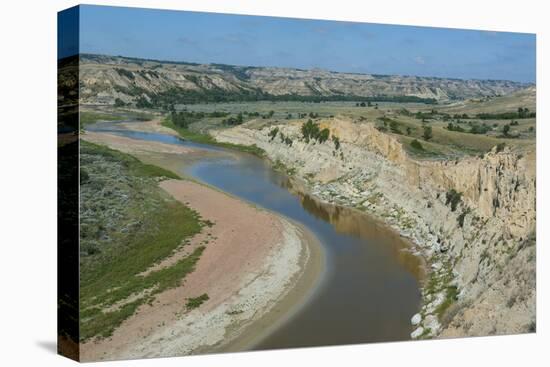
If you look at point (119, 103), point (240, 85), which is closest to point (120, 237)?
point (119, 103)

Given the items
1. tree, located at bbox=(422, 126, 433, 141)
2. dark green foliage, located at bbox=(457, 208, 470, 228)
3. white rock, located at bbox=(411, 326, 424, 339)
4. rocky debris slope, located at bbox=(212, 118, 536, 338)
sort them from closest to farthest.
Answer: white rock, located at bbox=(411, 326, 424, 339) → rocky debris slope, located at bbox=(212, 118, 536, 338) → dark green foliage, located at bbox=(457, 208, 470, 228) → tree, located at bbox=(422, 126, 433, 141)

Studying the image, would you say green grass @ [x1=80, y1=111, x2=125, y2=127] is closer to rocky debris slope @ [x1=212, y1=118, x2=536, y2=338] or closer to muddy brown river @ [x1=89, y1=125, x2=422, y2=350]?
muddy brown river @ [x1=89, y1=125, x2=422, y2=350]

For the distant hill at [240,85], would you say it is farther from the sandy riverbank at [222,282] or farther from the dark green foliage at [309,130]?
the sandy riverbank at [222,282]

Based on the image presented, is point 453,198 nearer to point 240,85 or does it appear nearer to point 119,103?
point 240,85

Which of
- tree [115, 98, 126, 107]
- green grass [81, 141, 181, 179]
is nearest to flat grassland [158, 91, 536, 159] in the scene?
green grass [81, 141, 181, 179]

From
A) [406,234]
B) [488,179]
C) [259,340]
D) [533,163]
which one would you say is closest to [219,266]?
[259,340]

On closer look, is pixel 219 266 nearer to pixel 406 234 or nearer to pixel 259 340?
pixel 259 340
